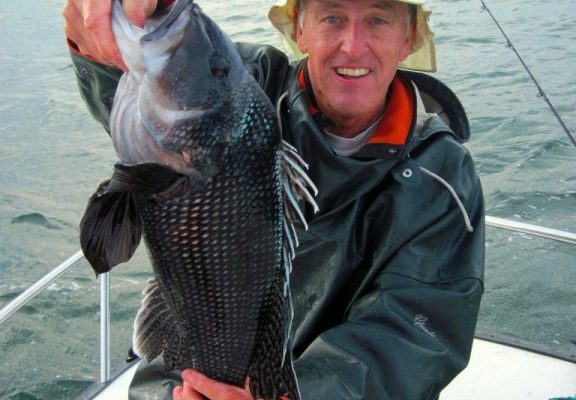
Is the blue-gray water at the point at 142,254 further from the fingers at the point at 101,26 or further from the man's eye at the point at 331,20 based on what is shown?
the fingers at the point at 101,26

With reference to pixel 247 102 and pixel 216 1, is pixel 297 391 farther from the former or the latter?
pixel 216 1

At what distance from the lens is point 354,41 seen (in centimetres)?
280

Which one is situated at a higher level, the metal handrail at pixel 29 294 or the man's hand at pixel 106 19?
the man's hand at pixel 106 19

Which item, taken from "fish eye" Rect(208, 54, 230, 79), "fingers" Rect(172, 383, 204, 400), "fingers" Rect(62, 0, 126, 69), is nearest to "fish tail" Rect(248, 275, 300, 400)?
"fingers" Rect(172, 383, 204, 400)

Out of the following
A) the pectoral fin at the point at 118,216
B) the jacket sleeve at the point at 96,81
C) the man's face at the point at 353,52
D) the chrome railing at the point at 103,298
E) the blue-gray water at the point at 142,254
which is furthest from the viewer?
the blue-gray water at the point at 142,254

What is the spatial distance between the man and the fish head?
2.33 feet

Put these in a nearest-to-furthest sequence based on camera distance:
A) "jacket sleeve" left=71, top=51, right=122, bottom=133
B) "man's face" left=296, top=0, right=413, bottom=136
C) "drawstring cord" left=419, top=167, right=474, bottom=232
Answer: "jacket sleeve" left=71, top=51, right=122, bottom=133, "drawstring cord" left=419, top=167, right=474, bottom=232, "man's face" left=296, top=0, right=413, bottom=136

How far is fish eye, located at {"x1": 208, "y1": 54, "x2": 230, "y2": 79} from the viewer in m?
1.85

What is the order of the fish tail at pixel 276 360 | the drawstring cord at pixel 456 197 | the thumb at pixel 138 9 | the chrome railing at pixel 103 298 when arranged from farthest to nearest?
1. the chrome railing at pixel 103 298
2. the drawstring cord at pixel 456 197
3. the fish tail at pixel 276 360
4. the thumb at pixel 138 9

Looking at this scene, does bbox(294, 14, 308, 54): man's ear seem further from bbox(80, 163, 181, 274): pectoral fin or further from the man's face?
bbox(80, 163, 181, 274): pectoral fin

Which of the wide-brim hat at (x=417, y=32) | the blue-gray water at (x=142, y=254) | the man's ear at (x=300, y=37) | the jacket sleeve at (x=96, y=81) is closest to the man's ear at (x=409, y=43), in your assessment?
the wide-brim hat at (x=417, y=32)

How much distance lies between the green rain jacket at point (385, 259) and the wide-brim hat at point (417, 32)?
1.27 ft

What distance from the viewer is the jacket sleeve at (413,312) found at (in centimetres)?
244

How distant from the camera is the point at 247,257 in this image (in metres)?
1.93
